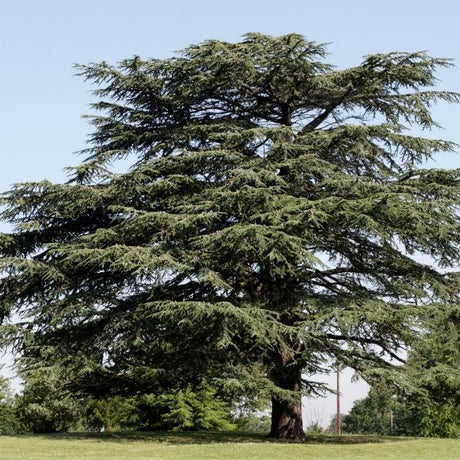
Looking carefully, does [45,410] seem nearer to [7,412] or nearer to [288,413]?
[7,412]

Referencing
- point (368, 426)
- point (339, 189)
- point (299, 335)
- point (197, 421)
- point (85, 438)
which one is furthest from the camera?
point (368, 426)

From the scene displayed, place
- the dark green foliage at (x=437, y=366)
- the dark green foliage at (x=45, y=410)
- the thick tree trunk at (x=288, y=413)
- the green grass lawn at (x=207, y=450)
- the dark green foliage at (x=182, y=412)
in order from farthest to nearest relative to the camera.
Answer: the dark green foliage at (x=45, y=410), the dark green foliage at (x=182, y=412), the thick tree trunk at (x=288, y=413), the dark green foliage at (x=437, y=366), the green grass lawn at (x=207, y=450)

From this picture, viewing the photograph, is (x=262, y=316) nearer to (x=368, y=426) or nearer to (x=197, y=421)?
(x=197, y=421)

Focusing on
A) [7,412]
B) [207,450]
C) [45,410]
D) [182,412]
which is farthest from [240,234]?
[7,412]

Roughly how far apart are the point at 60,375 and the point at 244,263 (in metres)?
6.03

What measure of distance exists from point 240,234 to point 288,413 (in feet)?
22.0

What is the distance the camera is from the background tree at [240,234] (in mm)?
17156

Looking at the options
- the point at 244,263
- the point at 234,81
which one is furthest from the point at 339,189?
the point at 234,81

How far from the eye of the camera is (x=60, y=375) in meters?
18.4

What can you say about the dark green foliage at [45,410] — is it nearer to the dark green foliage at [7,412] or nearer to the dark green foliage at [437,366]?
the dark green foliage at [7,412]

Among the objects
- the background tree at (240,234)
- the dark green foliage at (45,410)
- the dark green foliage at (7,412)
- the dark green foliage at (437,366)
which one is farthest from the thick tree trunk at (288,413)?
the dark green foliage at (7,412)

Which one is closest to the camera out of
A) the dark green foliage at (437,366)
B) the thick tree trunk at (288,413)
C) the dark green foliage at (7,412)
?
the dark green foliage at (437,366)

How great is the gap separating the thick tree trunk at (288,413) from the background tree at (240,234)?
0.06 meters

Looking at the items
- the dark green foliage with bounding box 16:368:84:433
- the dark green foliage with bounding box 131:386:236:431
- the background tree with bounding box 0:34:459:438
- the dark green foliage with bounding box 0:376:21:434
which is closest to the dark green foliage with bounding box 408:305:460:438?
the background tree with bounding box 0:34:459:438
